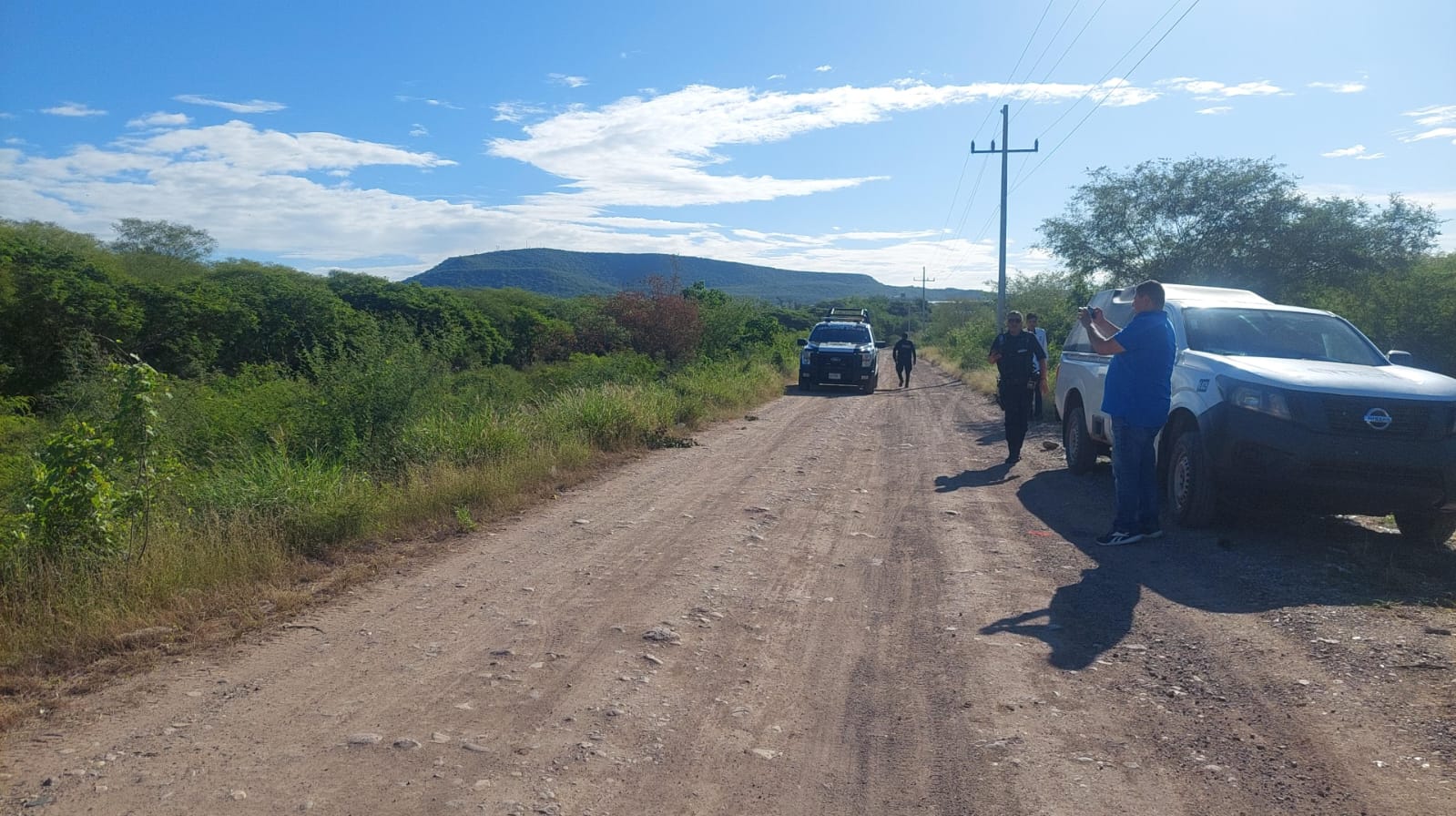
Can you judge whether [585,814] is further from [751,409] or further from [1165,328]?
[751,409]

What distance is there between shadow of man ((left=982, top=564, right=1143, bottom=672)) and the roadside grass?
4153 mm

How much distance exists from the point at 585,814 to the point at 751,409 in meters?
16.1

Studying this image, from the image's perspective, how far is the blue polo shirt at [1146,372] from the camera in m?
6.87

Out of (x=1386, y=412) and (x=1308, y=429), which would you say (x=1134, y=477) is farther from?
(x=1386, y=412)

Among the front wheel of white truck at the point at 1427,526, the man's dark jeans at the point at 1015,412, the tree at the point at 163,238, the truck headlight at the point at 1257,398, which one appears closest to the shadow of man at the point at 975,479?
the man's dark jeans at the point at 1015,412

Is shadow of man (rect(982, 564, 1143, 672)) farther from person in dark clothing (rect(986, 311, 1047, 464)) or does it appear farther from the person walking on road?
the person walking on road

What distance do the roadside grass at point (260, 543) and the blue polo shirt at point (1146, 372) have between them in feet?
17.1

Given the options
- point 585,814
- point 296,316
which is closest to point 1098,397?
point 585,814

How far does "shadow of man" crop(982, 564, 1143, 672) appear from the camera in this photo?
468 cm

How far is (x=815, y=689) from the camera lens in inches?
165

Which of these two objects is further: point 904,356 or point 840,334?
point 904,356

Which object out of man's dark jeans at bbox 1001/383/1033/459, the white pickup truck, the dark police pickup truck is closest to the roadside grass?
man's dark jeans at bbox 1001/383/1033/459

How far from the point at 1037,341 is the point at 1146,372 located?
580cm

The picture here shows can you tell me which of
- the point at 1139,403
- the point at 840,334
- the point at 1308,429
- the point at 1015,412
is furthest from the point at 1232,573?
the point at 840,334
